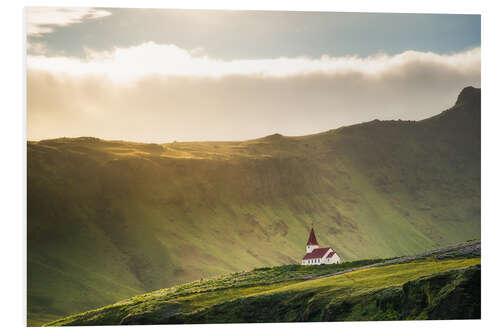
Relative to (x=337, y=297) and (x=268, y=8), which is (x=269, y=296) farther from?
(x=268, y=8)

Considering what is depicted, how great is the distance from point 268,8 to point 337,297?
2580cm

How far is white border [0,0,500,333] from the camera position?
60344 mm

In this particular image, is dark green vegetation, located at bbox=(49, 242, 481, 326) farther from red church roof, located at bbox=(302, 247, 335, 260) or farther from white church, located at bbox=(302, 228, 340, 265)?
red church roof, located at bbox=(302, 247, 335, 260)

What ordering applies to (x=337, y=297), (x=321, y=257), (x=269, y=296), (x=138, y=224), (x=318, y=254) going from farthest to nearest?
(x=138, y=224) → (x=318, y=254) → (x=321, y=257) → (x=269, y=296) → (x=337, y=297)

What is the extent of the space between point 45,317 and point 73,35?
55.9 meters

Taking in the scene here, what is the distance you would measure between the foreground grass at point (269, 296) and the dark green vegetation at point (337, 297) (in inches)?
3.3

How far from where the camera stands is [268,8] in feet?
222

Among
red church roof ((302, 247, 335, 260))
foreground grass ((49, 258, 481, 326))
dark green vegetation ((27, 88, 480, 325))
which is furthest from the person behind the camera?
dark green vegetation ((27, 88, 480, 325))

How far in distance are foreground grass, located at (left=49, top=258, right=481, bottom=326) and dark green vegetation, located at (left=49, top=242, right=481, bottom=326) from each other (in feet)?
0.28

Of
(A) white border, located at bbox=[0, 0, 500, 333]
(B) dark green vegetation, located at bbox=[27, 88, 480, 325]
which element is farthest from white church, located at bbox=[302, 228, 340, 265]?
(B) dark green vegetation, located at bbox=[27, 88, 480, 325]

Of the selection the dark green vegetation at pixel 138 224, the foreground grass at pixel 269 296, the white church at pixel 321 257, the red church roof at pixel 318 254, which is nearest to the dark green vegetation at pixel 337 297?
the foreground grass at pixel 269 296

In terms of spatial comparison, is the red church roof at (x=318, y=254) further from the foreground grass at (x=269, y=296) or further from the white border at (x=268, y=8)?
the white border at (x=268, y=8)

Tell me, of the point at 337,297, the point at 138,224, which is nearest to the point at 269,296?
the point at 337,297
